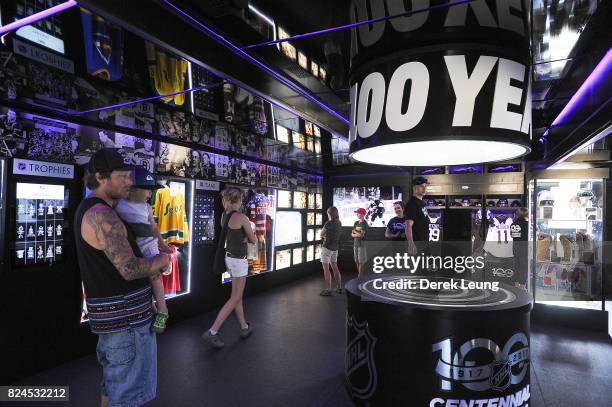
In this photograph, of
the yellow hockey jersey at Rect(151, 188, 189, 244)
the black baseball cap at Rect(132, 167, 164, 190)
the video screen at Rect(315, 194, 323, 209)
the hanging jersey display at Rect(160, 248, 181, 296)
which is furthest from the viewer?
the video screen at Rect(315, 194, 323, 209)

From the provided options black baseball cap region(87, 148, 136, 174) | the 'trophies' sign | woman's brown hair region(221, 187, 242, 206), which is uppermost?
the 'trophies' sign

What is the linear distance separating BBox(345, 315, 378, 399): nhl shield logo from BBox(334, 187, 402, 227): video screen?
5916 mm

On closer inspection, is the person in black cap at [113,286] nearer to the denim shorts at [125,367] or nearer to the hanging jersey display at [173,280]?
the denim shorts at [125,367]

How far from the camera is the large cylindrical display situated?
2.17 m

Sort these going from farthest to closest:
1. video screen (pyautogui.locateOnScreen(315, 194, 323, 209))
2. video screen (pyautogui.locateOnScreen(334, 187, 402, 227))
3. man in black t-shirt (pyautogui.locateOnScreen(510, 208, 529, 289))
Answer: video screen (pyautogui.locateOnScreen(315, 194, 323, 209)), video screen (pyautogui.locateOnScreen(334, 187, 402, 227)), man in black t-shirt (pyautogui.locateOnScreen(510, 208, 529, 289))

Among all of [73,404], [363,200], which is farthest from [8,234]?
[363,200]

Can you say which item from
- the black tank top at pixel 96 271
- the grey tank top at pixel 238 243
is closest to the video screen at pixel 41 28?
the black tank top at pixel 96 271

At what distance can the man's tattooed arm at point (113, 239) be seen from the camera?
5.62 feet

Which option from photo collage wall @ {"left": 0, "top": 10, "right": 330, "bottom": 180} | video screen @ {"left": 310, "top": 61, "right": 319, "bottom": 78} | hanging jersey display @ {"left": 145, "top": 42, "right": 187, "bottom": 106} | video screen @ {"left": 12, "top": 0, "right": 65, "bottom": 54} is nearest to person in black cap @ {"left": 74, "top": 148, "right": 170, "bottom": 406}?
photo collage wall @ {"left": 0, "top": 10, "right": 330, "bottom": 180}

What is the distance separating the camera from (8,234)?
294 cm

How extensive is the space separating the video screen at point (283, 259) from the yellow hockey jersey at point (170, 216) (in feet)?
8.16

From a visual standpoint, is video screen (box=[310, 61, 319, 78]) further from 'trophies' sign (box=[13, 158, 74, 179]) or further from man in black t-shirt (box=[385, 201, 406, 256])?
'trophies' sign (box=[13, 158, 74, 179])

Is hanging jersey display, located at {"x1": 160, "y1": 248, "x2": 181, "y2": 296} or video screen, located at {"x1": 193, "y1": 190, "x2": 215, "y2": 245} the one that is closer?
hanging jersey display, located at {"x1": 160, "y1": 248, "x2": 181, "y2": 296}

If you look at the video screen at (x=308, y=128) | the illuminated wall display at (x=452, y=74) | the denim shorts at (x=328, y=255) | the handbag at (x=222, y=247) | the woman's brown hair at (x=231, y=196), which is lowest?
the denim shorts at (x=328, y=255)
